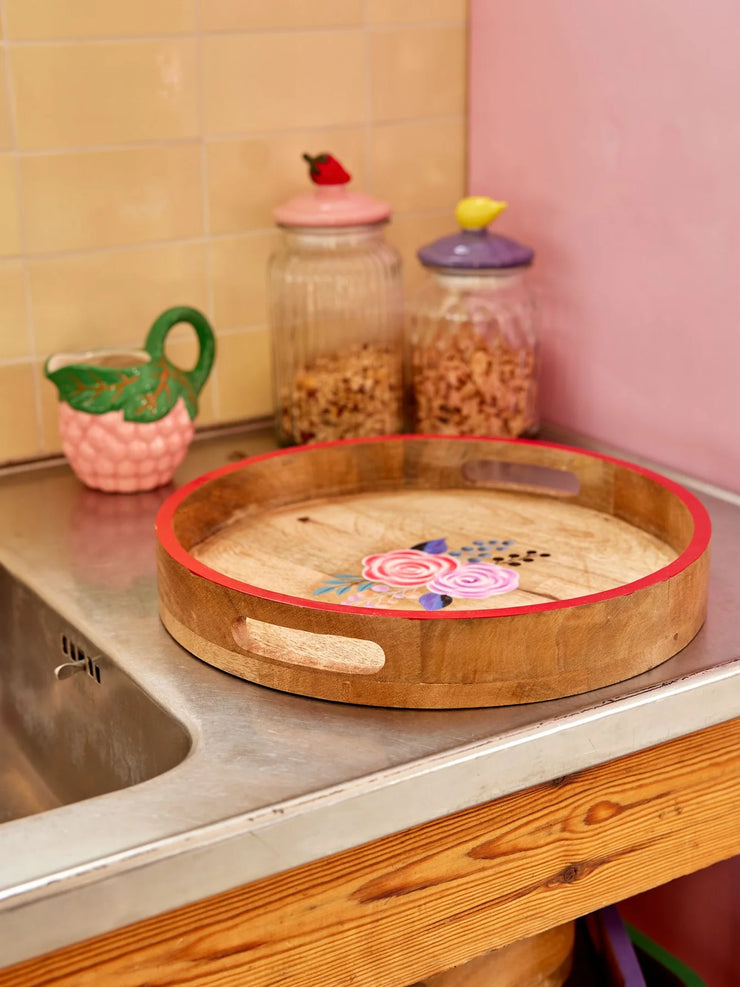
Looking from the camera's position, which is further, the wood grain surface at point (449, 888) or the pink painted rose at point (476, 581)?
the pink painted rose at point (476, 581)

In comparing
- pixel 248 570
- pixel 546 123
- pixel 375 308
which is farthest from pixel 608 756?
pixel 546 123

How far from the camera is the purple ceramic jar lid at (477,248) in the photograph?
50.4 inches

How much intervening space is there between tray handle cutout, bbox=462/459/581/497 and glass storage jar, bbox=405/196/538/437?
0.18 ft

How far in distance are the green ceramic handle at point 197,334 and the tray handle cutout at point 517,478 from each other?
28 centimetres

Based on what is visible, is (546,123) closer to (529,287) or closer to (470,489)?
(529,287)

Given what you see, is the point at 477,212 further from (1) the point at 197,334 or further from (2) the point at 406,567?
(2) the point at 406,567

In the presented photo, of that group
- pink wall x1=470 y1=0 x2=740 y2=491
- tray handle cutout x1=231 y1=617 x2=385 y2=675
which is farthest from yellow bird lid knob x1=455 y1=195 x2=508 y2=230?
tray handle cutout x1=231 y1=617 x2=385 y2=675

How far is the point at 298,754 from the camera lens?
777 millimetres

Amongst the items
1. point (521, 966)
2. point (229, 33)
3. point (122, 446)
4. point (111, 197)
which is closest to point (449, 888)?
point (521, 966)

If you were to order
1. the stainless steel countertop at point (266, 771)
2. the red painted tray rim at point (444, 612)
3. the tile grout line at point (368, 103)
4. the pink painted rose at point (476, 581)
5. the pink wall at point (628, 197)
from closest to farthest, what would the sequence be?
the stainless steel countertop at point (266, 771) < the red painted tray rim at point (444, 612) < the pink painted rose at point (476, 581) < the pink wall at point (628, 197) < the tile grout line at point (368, 103)

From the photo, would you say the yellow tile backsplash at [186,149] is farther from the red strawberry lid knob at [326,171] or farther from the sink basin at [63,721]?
the sink basin at [63,721]

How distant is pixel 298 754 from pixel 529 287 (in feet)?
2.51

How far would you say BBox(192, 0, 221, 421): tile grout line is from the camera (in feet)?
4.24

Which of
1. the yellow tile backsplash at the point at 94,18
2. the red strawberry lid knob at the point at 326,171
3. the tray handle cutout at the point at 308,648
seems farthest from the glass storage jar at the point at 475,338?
the tray handle cutout at the point at 308,648
